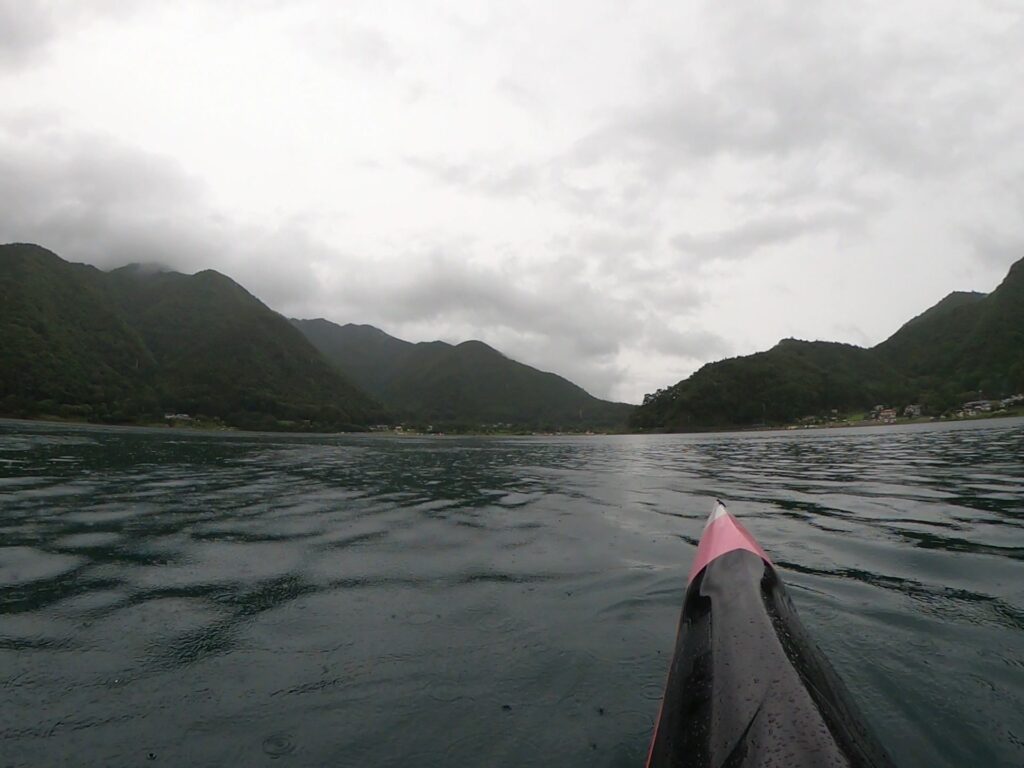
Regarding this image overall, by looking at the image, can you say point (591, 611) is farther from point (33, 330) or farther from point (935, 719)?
point (33, 330)

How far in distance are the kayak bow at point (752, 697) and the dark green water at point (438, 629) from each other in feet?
2.68

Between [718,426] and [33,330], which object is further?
[718,426]

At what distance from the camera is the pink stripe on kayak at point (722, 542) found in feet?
19.1

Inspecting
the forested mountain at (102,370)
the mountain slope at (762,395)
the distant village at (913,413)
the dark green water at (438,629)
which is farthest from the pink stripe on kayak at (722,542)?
the mountain slope at (762,395)

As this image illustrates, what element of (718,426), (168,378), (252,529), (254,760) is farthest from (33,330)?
(718,426)

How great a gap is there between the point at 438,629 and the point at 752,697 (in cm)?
407

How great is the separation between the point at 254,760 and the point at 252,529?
8805 millimetres

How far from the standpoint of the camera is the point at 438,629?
6031mm

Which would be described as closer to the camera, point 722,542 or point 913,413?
point 722,542

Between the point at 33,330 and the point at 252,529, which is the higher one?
the point at 33,330

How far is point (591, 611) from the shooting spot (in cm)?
662

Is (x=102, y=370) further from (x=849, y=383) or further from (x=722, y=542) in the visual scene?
(x=849, y=383)

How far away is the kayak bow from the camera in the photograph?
2.49 metres

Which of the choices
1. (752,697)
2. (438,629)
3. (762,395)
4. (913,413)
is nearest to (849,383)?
(762,395)
